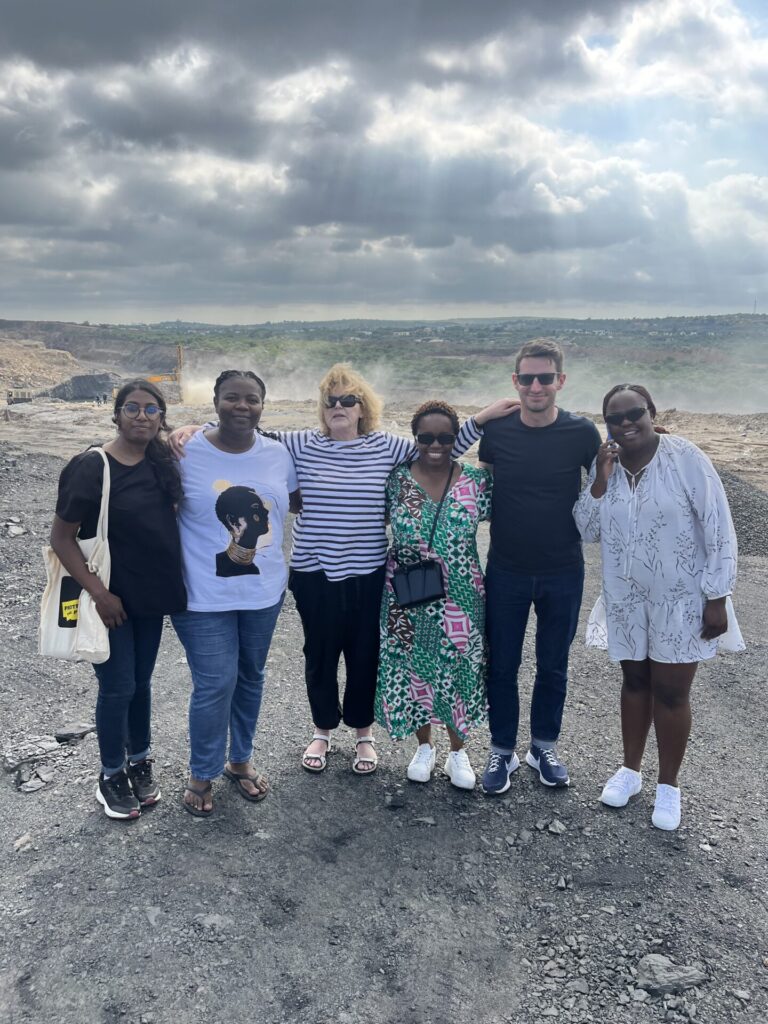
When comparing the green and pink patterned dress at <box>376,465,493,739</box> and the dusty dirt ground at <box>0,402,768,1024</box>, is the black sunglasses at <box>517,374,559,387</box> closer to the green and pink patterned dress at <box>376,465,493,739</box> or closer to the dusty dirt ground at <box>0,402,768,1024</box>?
the green and pink patterned dress at <box>376,465,493,739</box>

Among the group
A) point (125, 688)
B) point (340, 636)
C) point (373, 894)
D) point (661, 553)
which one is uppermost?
point (661, 553)

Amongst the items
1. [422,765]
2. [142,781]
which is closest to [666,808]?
[422,765]

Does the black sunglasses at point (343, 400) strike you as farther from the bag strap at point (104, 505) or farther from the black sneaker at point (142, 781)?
the black sneaker at point (142, 781)

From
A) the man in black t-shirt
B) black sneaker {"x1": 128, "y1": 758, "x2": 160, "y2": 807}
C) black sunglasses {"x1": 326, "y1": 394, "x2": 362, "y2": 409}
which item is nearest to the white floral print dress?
the man in black t-shirt

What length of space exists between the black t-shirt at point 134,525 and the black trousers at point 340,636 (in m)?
0.64

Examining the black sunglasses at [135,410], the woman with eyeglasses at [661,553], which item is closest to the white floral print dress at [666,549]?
the woman with eyeglasses at [661,553]

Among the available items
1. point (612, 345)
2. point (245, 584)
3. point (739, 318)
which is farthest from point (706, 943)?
point (739, 318)

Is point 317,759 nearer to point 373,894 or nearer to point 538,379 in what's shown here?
point 373,894

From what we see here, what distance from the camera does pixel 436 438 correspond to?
3316 mm

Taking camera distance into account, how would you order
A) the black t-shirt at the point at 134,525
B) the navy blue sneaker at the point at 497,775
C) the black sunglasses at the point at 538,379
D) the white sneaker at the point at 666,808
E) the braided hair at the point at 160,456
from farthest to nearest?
1. the navy blue sneaker at the point at 497,775
2. the white sneaker at the point at 666,808
3. the black sunglasses at the point at 538,379
4. the braided hair at the point at 160,456
5. the black t-shirt at the point at 134,525

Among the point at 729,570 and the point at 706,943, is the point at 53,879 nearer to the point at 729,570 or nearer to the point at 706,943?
the point at 706,943

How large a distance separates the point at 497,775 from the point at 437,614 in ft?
2.98

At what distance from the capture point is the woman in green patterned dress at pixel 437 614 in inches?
133

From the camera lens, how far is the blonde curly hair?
338 centimetres
